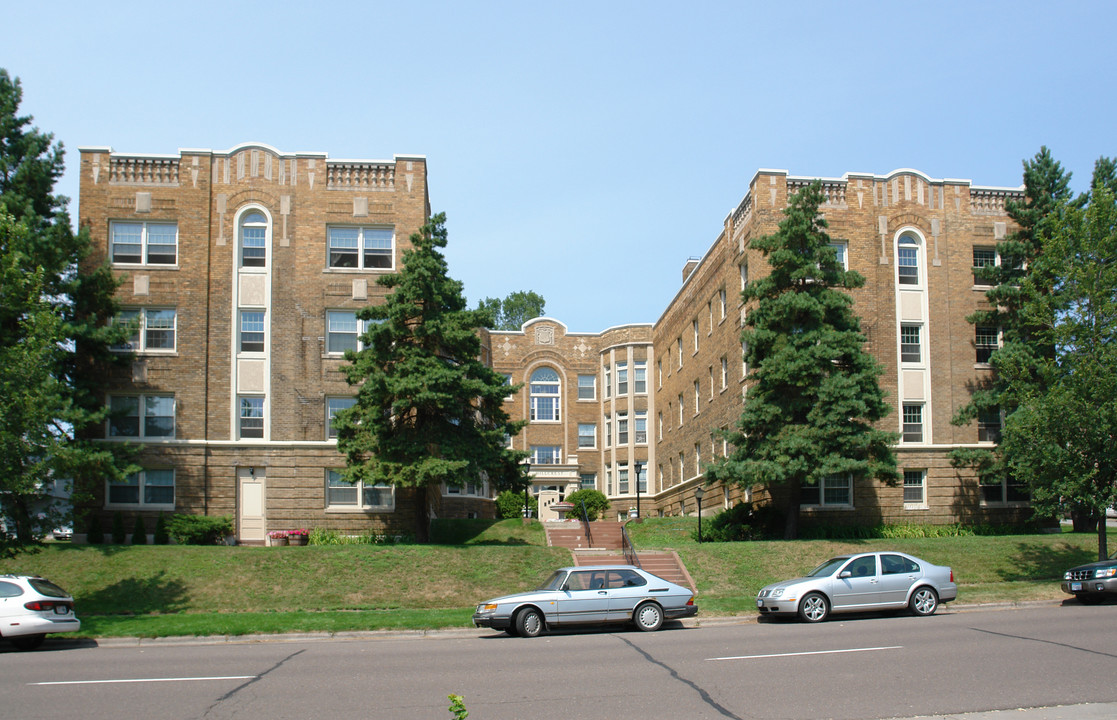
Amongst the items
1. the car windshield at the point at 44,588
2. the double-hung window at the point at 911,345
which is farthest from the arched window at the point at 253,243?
the double-hung window at the point at 911,345

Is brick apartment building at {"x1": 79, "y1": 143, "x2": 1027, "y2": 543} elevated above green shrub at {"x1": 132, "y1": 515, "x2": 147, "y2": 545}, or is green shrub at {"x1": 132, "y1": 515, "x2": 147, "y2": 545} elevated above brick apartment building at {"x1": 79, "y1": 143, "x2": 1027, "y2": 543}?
brick apartment building at {"x1": 79, "y1": 143, "x2": 1027, "y2": 543}

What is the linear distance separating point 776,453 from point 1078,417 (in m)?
8.03

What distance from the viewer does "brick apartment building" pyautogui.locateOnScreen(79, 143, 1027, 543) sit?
32.7m

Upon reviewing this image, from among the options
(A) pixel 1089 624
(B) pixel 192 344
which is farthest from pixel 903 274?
(B) pixel 192 344

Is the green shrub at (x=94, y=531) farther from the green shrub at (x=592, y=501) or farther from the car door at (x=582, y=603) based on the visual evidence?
the green shrub at (x=592, y=501)

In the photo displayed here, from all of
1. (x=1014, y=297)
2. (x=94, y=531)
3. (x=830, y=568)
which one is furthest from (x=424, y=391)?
(x=1014, y=297)

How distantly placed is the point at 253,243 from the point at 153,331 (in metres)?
4.45

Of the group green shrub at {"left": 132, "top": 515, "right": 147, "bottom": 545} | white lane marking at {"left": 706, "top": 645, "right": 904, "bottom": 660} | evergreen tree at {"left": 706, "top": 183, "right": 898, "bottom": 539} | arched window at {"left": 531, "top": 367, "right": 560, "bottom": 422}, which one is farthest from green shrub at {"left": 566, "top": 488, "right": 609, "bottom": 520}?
white lane marking at {"left": 706, "top": 645, "right": 904, "bottom": 660}

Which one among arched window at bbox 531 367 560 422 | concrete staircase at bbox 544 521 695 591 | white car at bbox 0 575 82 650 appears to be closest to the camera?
white car at bbox 0 575 82 650

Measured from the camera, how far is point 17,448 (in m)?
21.6

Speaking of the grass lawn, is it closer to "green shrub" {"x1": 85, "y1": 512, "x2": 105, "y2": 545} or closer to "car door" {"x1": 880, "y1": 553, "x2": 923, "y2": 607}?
"car door" {"x1": 880, "y1": 553, "x2": 923, "y2": 607}

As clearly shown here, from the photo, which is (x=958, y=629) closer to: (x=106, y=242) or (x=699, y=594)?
(x=699, y=594)

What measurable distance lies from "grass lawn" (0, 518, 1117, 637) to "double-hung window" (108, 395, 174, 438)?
5.73 metres

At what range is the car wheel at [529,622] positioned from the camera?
59.0 feet
